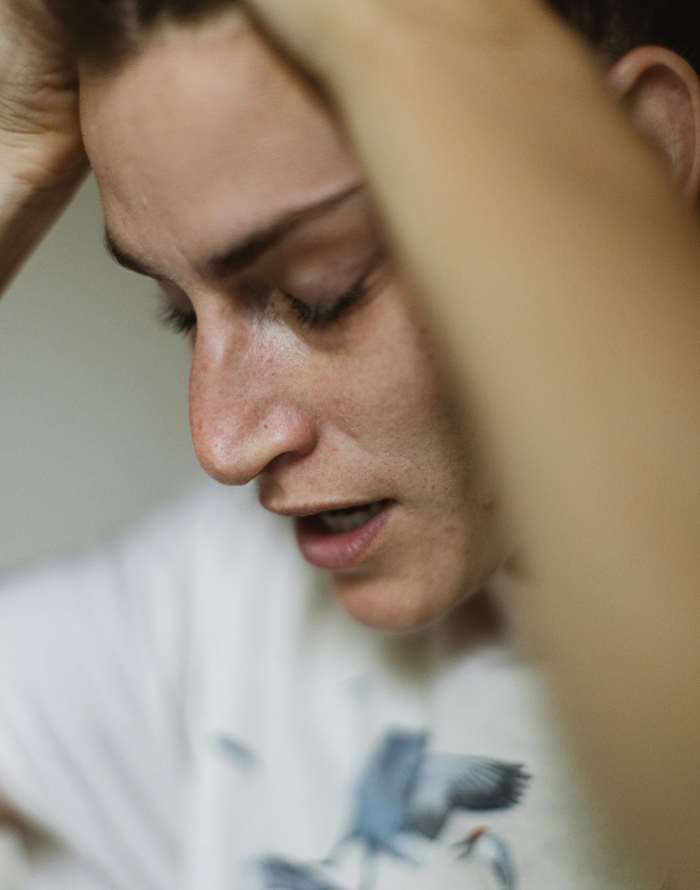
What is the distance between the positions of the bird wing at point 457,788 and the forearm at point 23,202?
569 millimetres

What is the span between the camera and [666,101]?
18.2 inches

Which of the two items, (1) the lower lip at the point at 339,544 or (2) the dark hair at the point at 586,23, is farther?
(1) the lower lip at the point at 339,544

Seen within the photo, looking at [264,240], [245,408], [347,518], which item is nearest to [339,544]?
[347,518]

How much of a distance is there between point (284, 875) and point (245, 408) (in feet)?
1.49

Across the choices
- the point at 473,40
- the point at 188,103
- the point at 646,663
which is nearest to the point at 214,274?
the point at 188,103

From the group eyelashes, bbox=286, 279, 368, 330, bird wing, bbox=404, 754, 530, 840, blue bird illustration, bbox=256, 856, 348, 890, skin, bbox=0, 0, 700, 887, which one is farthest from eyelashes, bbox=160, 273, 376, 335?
blue bird illustration, bbox=256, 856, 348, 890

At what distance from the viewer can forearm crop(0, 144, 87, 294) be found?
641 mm

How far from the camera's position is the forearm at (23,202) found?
641 mm

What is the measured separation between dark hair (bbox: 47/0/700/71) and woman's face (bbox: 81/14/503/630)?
0.02m

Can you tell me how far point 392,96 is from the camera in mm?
305

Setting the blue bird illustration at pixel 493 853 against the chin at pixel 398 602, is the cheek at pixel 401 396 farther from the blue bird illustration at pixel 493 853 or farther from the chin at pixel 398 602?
the blue bird illustration at pixel 493 853

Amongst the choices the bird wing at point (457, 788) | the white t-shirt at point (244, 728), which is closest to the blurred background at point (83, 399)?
the white t-shirt at point (244, 728)

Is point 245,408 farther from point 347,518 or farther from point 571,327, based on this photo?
point 571,327

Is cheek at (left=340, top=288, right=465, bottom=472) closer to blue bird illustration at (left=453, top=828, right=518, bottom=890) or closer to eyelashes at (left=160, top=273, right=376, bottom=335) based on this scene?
eyelashes at (left=160, top=273, right=376, bottom=335)
